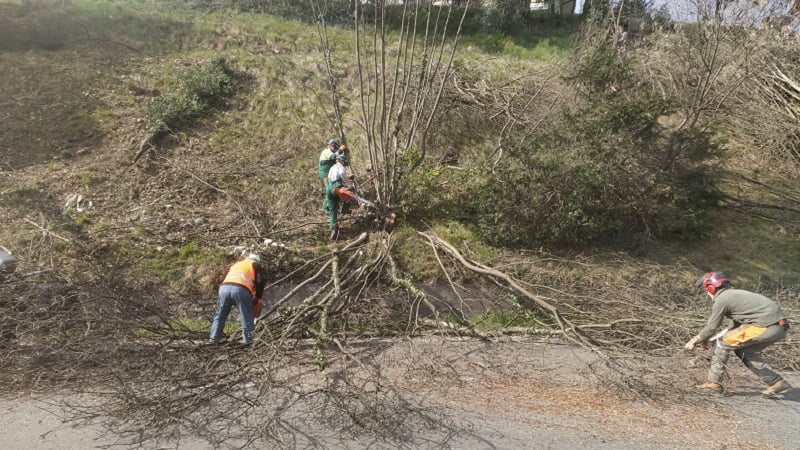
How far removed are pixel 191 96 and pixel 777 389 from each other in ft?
40.2

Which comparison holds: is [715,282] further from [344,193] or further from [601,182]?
[344,193]

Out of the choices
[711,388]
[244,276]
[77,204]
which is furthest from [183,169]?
[711,388]

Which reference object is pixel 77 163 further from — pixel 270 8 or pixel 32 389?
pixel 270 8

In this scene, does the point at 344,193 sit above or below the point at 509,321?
above

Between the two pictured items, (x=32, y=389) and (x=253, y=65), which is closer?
(x=32, y=389)

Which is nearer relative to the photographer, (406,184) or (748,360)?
(748,360)

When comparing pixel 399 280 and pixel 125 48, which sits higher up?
pixel 125 48

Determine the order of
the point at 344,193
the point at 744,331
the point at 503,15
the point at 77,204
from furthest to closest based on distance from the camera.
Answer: the point at 503,15 < the point at 77,204 < the point at 344,193 < the point at 744,331

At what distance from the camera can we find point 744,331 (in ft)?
16.3

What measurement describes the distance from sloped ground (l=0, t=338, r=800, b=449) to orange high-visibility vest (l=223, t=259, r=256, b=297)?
1615 millimetres

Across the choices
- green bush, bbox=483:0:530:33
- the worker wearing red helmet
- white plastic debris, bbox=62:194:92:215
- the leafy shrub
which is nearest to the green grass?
the worker wearing red helmet

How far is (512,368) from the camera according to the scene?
572 cm

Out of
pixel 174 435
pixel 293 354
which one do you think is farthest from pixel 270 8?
pixel 174 435

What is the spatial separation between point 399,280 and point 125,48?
1132 cm
